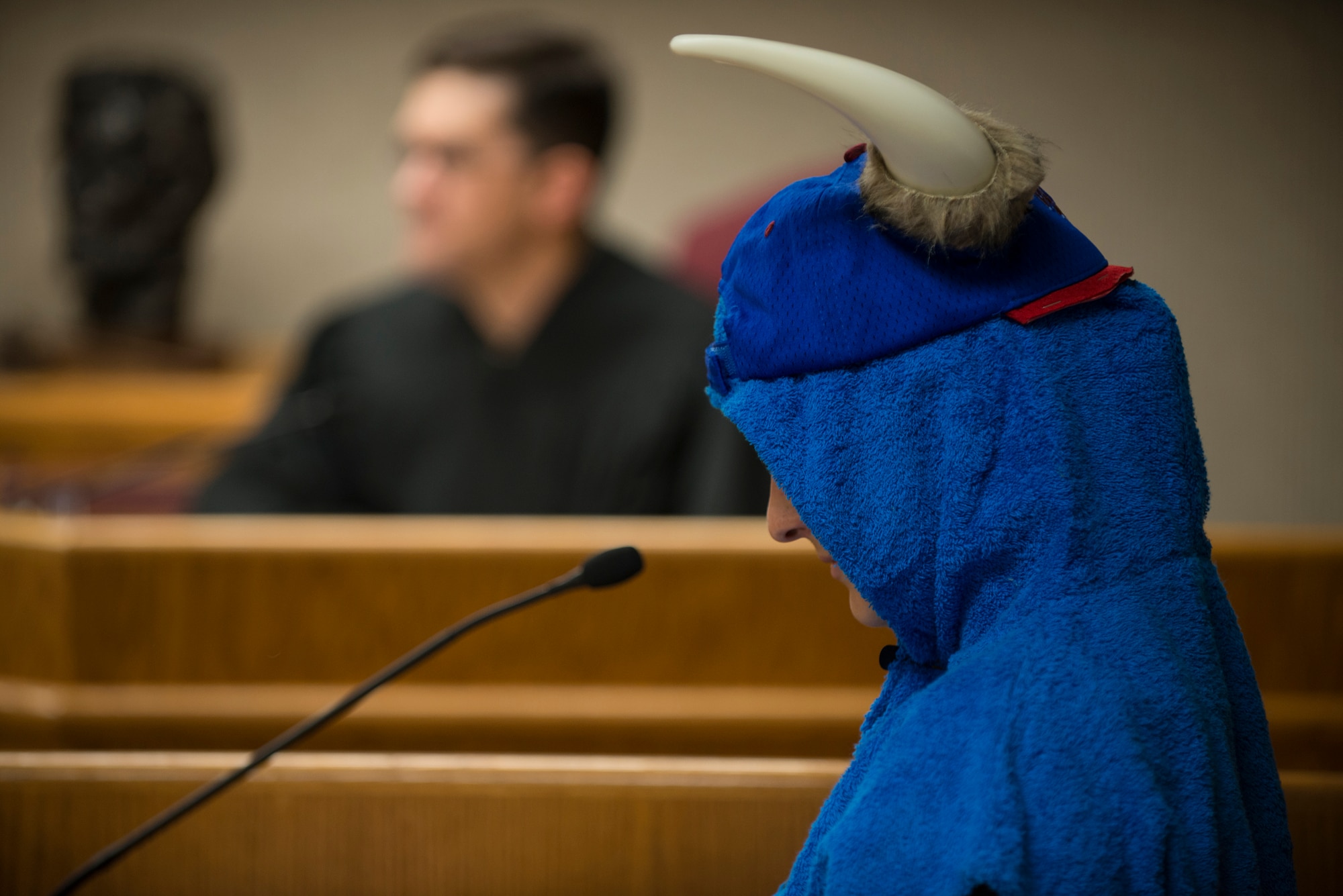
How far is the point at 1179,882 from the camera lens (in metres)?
0.41

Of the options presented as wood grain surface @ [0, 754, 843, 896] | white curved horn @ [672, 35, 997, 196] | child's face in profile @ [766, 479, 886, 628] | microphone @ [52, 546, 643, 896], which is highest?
white curved horn @ [672, 35, 997, 196]

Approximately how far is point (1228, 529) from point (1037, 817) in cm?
78

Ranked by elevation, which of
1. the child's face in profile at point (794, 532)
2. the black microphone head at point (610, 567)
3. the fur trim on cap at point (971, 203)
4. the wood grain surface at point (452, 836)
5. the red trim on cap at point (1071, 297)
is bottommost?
the wood grain surface at point (452, 836)

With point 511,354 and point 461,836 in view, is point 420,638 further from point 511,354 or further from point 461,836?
point 511,354

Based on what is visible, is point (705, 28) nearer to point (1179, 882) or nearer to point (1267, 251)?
point (1267, 251)

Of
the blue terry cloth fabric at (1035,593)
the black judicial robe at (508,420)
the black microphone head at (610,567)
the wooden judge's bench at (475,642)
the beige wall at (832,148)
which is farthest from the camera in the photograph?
the beige wall at (832,148)

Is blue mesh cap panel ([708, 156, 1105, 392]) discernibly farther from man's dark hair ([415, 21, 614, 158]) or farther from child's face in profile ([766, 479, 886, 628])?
man's dark hair ([415, 21, 614, 158])

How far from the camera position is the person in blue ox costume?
1.33ft

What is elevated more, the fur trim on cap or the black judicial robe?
the fur trim on cap

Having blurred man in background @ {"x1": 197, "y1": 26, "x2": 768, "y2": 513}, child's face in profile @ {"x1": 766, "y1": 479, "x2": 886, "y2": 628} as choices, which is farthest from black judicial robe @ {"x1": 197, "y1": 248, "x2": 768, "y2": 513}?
child's face in profile @ {"x1": 766, "y1": 479, "x2": 886, "y2": 628}

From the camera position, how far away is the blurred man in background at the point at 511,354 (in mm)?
1762

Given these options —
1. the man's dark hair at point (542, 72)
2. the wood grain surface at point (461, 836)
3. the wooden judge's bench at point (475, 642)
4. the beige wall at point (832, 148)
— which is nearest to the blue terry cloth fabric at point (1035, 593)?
the wood grain surface at point (461, 836)

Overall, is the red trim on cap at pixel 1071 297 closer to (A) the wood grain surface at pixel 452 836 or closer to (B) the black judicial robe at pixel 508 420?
(A) the wood grain surface at pixel 452 836

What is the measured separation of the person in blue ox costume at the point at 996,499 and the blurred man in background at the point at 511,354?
1.25m
